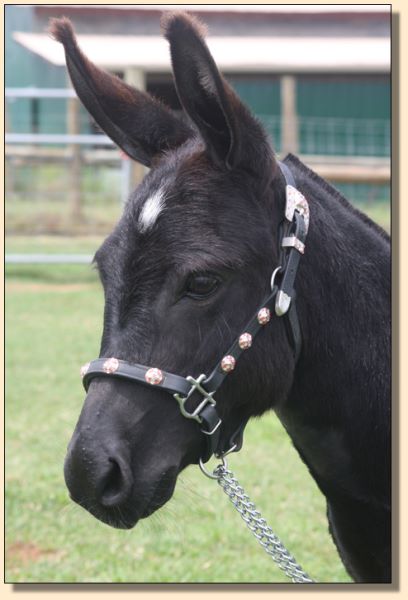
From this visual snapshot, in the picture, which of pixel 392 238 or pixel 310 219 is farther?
pixel 392 238

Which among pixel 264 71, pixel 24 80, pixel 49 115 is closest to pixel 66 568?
pixel 264 71

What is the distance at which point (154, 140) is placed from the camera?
2.88 m

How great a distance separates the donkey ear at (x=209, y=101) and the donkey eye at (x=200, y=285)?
39 centimetres

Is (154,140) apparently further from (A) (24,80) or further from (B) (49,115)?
(B) (49,115)

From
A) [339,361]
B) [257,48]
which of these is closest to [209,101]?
[339,361]

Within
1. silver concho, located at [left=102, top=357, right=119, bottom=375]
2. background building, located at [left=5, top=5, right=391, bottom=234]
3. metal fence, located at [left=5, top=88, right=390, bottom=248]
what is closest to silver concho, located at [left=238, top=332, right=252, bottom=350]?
silver concho, located at [left=102, top=357, right=119, bottom=375]

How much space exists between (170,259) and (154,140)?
612 millimetres

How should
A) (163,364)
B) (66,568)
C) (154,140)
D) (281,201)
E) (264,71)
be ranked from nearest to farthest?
(163,364)
(281,201)
(154,140)
(66,568)
(264,71)

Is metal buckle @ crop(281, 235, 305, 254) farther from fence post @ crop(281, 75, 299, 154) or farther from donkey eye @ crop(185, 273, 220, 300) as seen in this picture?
fence post @ crop(281, 75, 299, 154)

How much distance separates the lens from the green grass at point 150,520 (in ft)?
15.7

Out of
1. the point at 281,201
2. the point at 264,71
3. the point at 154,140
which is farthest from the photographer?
the point at 264,71

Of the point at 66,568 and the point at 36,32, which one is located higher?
the point at 36,32

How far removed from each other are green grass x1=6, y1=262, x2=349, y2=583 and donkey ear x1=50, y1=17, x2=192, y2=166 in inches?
45.5

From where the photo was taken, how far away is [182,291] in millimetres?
2457
